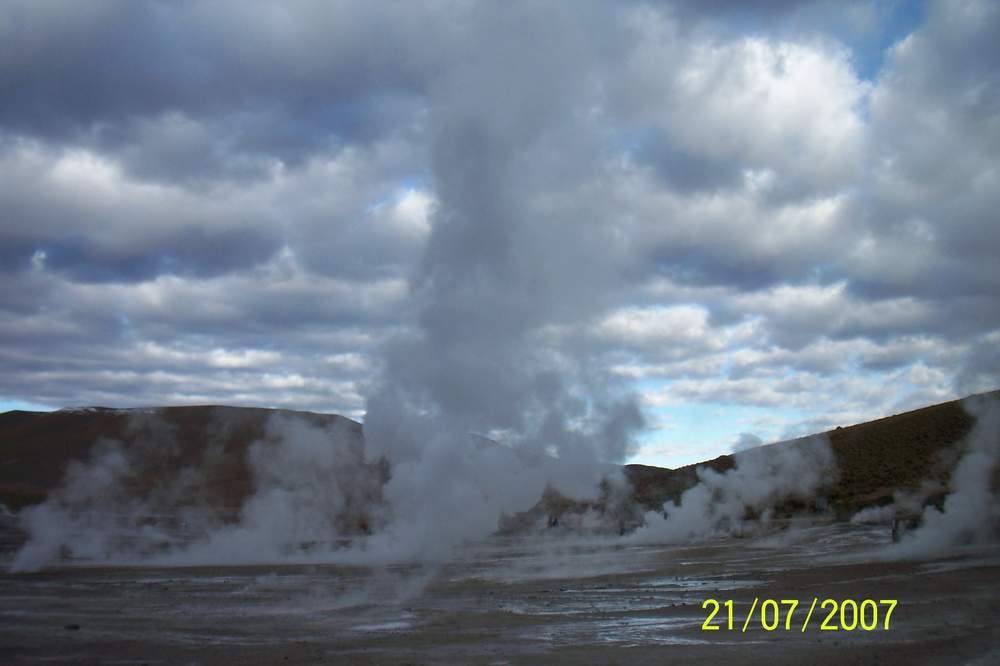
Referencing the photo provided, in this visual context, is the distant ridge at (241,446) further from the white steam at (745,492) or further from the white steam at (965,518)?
the white steam at (965,518)

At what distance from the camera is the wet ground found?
2019cm

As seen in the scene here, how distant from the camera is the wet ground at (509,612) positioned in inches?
795

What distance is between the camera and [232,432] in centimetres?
16062

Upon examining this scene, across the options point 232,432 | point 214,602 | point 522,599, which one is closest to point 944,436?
point 522,599

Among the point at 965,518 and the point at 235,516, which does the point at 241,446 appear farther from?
the point at 965,518

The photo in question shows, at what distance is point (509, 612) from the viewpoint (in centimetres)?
2731

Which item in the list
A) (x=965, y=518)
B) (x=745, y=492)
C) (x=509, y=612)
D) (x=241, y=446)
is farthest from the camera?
(x=241, y=446)

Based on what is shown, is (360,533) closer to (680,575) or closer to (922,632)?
(680,575)


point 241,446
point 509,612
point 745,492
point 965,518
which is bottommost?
point 509,612

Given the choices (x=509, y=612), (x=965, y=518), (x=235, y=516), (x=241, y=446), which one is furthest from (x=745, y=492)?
(x=241, y=446)

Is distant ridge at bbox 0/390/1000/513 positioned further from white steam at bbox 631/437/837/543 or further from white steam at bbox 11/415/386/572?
white steam at bbox 11/415/386/572

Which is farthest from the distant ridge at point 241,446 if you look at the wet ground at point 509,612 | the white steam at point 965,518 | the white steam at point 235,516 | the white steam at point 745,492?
the wet ground at point 509,612

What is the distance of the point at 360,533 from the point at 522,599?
42484mm

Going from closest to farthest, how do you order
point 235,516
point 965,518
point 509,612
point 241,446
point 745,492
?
point 509,612
point 965,518
point 745,492
point 235,516
point 241,446
